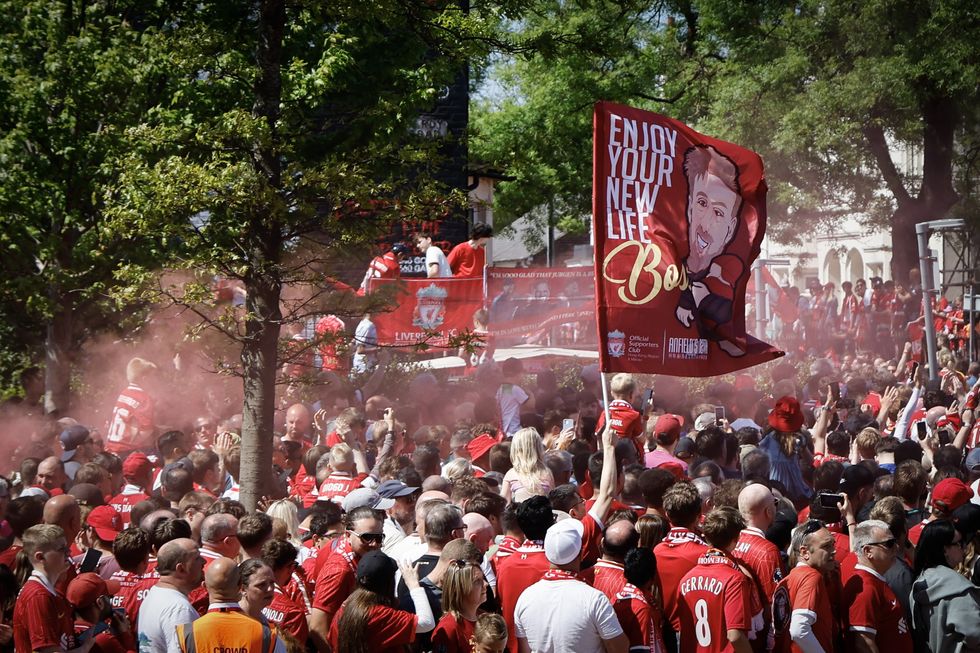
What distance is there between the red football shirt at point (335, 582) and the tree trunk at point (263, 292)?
99.2 inches

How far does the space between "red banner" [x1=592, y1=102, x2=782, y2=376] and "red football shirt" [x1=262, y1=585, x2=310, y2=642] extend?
2843mm

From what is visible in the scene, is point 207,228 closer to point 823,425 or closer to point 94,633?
point 94,633

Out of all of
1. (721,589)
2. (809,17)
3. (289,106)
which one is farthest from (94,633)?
(809,17)

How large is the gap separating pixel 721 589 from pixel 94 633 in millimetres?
3105

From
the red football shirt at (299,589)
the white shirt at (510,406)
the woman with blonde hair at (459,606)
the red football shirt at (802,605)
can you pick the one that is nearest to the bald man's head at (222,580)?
the red football shirt at (299,589)

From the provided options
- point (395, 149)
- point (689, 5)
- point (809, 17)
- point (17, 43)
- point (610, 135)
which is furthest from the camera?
point (689, 5)

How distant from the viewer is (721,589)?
581 centimetres

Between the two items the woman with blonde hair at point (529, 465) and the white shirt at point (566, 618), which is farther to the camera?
the woman with blonde hair at point (529, 465)

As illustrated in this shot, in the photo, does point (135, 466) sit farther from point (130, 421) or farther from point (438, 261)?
point (438, 261)

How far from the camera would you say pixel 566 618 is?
553 cm

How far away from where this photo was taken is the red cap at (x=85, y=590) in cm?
609

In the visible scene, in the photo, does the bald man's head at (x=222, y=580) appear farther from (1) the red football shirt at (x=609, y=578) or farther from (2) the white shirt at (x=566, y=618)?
(1) the red football shirt at (x=609, y=578)

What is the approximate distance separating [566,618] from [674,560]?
959 millimetres

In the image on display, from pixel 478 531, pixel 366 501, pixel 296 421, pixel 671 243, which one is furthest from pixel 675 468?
pixel 296 421
